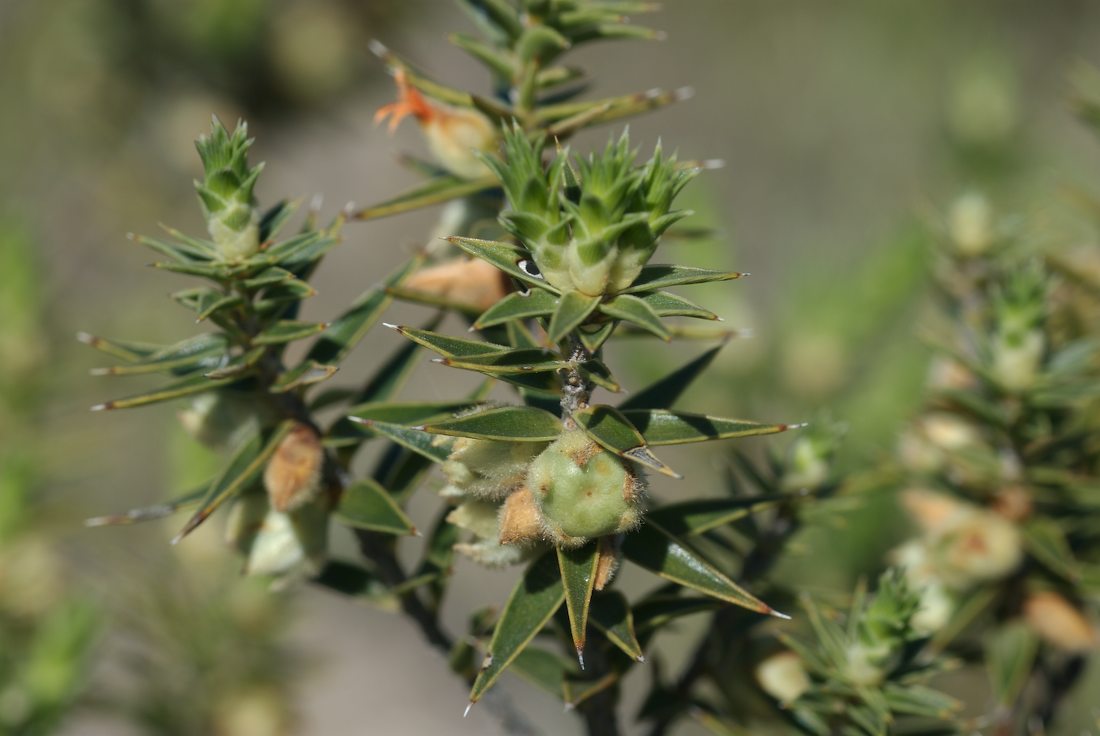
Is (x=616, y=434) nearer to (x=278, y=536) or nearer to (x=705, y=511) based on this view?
(x=705, y=511)

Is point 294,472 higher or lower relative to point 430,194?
lower

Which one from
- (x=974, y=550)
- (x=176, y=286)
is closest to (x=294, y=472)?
(x=974, y=550)

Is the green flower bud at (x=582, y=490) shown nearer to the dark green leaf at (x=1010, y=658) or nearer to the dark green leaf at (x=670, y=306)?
the dark green leaf at (x=670, y=306)

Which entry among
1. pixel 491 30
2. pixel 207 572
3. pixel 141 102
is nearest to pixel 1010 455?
pixel 491 30

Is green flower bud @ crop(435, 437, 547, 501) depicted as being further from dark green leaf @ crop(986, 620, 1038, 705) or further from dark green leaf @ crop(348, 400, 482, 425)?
dark green leaf @ crop(986, 620, 1038, 705)

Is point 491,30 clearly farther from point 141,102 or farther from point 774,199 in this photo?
point 774,199

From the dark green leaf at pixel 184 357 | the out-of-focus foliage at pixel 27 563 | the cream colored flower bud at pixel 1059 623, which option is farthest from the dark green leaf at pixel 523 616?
the out-of-focus foliage at pixel 27 563
